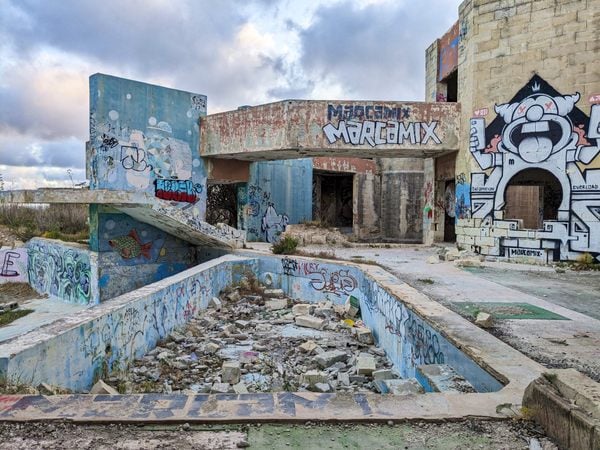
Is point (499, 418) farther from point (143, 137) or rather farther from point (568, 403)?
point (143, 137)

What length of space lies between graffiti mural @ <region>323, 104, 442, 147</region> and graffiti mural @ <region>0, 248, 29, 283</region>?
1468 cm

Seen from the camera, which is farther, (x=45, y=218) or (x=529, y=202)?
(x=45, y=218)

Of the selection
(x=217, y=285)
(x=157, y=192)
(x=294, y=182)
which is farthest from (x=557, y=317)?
(x=294, y=182)

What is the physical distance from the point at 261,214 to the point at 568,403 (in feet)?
55.8

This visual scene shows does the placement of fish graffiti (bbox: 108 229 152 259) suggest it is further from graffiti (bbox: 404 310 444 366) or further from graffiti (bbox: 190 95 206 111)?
graffiti (bbox: 404 310 444 366)

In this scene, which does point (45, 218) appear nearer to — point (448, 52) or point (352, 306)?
point (352, 306)

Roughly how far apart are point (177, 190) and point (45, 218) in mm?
11323

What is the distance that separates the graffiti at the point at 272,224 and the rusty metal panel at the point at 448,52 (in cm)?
882

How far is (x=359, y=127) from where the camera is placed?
13.8 meters

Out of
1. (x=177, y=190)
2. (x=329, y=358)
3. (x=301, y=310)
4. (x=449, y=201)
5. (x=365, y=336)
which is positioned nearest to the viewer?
(x=329, y=358)

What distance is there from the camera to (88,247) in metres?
15.1

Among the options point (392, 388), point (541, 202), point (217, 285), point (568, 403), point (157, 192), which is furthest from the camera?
point (541, 202)

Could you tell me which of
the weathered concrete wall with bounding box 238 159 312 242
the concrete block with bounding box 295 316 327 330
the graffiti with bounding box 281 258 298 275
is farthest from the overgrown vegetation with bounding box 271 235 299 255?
the weathered concrete wall with bounding box 238 159 312 242

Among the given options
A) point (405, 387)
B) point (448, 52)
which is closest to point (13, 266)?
point (448, 52)
